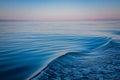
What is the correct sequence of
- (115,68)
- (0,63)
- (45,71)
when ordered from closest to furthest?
(45,71) → (115,68) → (0,63)

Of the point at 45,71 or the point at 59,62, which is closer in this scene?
the point at 45,71

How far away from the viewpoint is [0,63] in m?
8.73

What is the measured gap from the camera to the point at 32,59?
9.86 m

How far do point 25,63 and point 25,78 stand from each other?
2.40 metres

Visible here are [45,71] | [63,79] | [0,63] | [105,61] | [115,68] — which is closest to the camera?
[63,79]

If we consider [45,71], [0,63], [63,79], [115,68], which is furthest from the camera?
[0,63]

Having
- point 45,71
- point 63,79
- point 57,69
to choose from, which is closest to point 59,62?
point 57,69

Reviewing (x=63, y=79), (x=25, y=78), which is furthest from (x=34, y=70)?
(x=63, y=79)

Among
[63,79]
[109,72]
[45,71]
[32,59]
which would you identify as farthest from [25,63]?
[109,72]

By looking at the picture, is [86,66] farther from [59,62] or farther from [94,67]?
[59,62]

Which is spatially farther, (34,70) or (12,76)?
(34,70)

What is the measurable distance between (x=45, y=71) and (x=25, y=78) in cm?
114

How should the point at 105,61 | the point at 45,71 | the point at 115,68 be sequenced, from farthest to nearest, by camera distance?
the point at 105,61
the point at 115,68
the point at 45,71

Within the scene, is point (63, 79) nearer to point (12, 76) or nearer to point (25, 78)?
point (25, 78)
